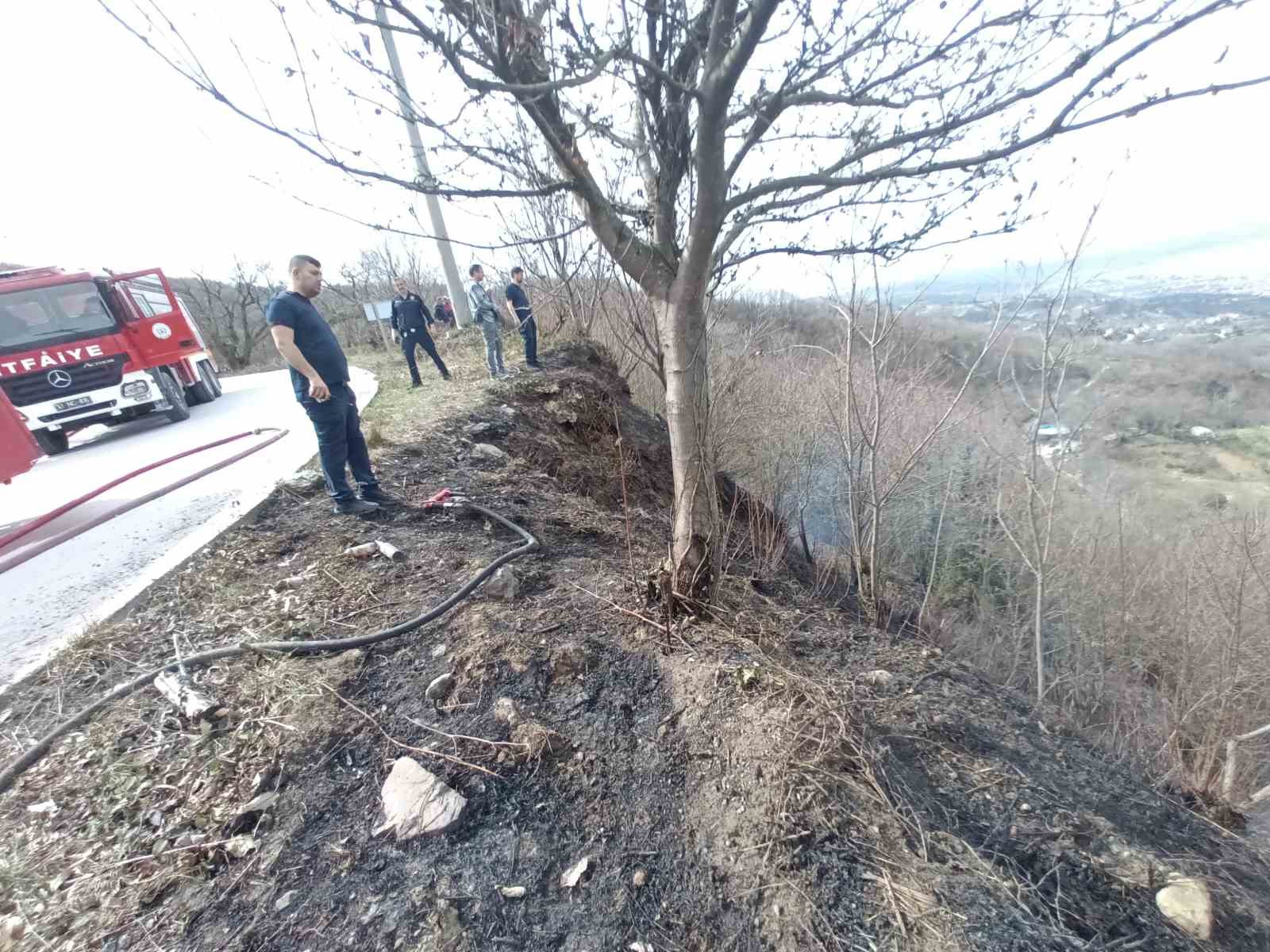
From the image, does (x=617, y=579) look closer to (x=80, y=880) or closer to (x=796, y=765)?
(x=796, y=765)

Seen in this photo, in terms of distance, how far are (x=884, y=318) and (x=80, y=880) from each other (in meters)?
5.99

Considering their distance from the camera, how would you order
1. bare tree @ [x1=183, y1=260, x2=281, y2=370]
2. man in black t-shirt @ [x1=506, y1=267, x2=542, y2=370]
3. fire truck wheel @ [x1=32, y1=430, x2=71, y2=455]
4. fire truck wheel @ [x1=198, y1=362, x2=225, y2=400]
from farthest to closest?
1. bare tree @ [x1=183, y1=260, x2=281, y2=370]
2. fire truck wheel @ [x1=198, y1=362, x2=225, y2=400]
3. man in black t-shirt @ [x1=506, y1=267, x2=542, y2=370]
4. fire truck wheel @ [x1=32, y1=430, x2=71, y2=455]

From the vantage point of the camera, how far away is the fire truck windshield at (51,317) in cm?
640

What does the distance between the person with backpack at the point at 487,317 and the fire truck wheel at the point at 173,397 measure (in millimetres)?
4708

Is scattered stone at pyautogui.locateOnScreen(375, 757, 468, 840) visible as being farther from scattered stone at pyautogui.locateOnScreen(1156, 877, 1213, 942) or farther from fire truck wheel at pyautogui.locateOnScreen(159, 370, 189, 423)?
fire truck wheel at pyautogui.locateOnScreen(159, 370, 189, 423)

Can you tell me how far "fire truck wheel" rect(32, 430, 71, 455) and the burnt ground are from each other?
22.1 feet

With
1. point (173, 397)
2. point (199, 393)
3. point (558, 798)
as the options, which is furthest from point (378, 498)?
point (199, 393)

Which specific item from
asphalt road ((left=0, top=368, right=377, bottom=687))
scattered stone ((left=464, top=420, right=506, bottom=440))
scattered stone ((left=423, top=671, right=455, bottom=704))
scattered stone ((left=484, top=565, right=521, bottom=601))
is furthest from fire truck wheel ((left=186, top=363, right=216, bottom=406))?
scattered stone ((left=423, top=671, right=455, bottom=704))

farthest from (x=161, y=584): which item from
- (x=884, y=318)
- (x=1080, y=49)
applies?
(x=884, y=318)

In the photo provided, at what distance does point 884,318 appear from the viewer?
4965mm

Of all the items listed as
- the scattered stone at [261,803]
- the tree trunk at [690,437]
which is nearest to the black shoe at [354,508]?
the scattered stone at [261,803]

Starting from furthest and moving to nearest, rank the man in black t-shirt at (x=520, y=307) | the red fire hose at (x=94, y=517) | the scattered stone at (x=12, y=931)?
the man in black t-shirt at (x=520, y=307) → the red fire hose at (x=94, y=517) → the scattered stone at (x=12, y=931)

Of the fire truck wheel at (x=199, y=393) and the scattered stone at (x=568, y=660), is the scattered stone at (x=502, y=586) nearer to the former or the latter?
the scattered stone at (x=568, y=660)

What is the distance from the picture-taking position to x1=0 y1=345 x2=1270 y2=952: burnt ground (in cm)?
143
